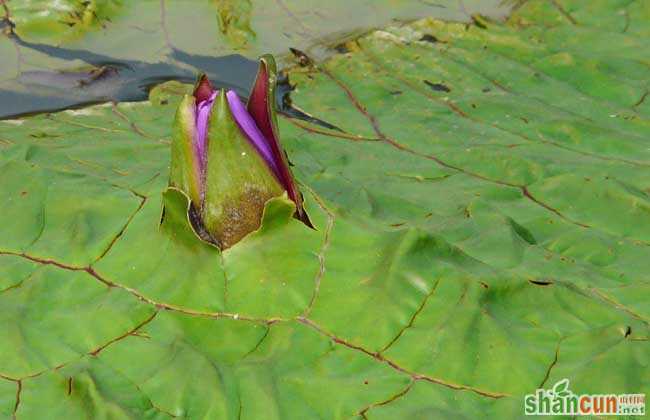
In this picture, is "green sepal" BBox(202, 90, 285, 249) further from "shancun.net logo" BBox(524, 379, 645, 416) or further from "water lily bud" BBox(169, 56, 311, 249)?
"shancun.net logo" BBox(524, 379, 645, 416)

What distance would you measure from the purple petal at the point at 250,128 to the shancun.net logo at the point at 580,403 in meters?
0.78

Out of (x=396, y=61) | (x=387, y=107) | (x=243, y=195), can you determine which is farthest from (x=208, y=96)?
(x=396, y=61)

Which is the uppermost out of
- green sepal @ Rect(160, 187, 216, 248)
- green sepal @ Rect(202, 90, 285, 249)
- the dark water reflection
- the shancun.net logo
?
green sepal @ Rect(202, 90, 285, 249)

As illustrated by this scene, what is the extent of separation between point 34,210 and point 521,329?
1.35 metres

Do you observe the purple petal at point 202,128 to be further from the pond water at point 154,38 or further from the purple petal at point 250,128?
the pond water at point 154,38

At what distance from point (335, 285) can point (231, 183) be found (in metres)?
0.35

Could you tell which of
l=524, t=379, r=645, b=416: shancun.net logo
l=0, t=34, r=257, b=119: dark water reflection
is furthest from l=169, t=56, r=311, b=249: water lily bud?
l=0, t=34, r=257, b=119: dark water reflection

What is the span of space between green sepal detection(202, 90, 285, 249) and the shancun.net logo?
0.75 meters

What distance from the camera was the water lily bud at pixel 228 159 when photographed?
2.04 metres

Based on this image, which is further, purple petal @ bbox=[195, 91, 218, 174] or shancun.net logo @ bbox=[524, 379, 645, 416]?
purple petal @ bbox=[195, 91, 218, 174]

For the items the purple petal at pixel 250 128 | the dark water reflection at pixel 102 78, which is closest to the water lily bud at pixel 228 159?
the purple petal at pixel 250 128

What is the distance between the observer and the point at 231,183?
208 centimetres

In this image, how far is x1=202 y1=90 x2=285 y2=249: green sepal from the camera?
2027 mm

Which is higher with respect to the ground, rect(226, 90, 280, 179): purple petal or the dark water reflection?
rect(226, 90, 280, 179): purple petal
